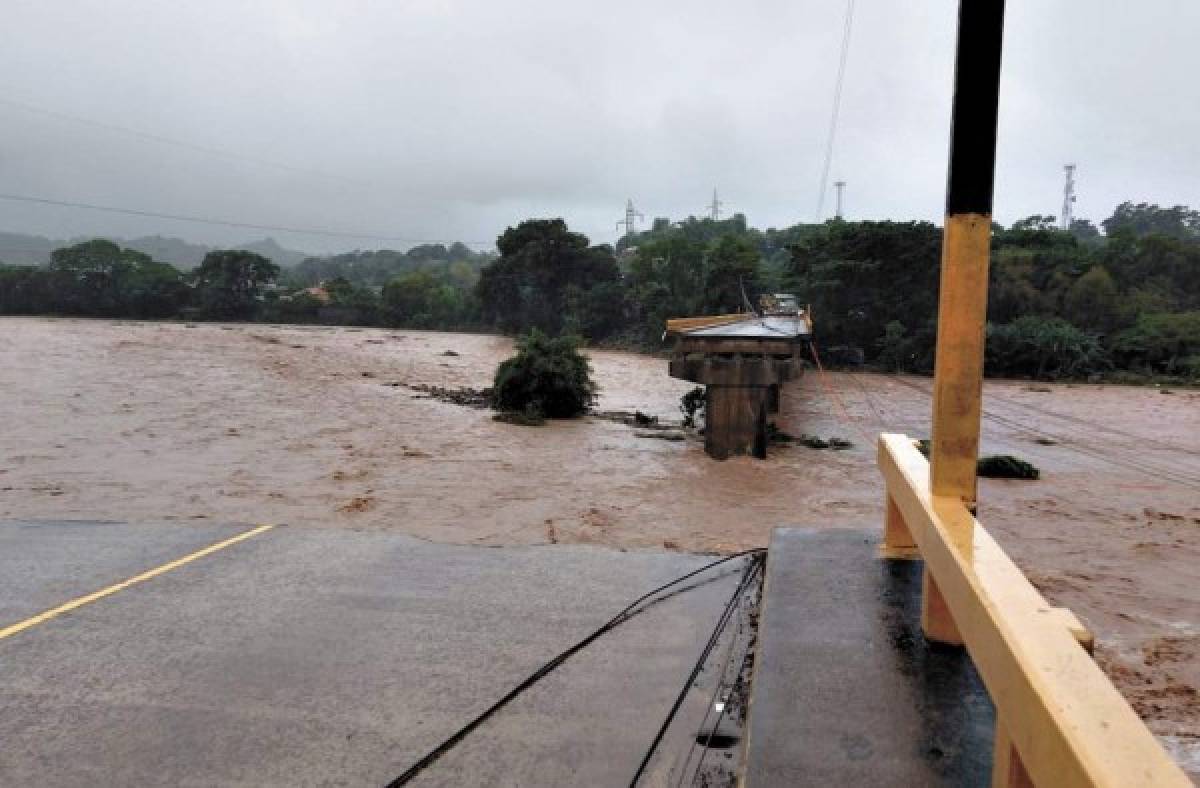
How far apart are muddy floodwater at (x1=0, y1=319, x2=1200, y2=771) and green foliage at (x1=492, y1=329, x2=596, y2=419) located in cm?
68

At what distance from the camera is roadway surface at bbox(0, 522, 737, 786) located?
11.5 ft

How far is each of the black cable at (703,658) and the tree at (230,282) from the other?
61453 millimetres

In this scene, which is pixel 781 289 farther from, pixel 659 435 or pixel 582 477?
pixel 582 477

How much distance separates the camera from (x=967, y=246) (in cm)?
317

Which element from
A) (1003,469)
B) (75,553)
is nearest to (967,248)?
(75,553)

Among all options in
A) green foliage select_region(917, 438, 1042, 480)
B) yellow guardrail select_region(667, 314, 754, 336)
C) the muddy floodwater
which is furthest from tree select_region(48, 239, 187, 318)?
green foliage select_region(917, 438, 1042, 480)

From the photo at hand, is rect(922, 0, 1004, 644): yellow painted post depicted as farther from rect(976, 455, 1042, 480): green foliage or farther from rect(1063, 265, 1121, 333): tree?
rect(1063, 265, 1121, 333): tree

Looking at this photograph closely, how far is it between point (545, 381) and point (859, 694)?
15538mm

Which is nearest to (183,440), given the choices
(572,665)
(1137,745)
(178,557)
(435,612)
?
(178,557)

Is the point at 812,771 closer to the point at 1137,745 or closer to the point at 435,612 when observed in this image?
the point at 1137,745

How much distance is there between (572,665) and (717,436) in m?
10.3

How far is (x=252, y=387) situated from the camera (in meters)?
22.5

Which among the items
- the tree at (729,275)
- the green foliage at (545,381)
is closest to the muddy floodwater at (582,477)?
the green foliage at (545,381)

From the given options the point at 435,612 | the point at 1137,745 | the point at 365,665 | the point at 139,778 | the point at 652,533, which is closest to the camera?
the point at 1137,745
